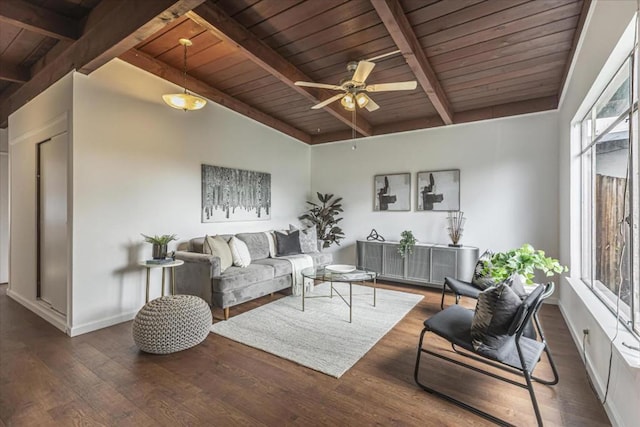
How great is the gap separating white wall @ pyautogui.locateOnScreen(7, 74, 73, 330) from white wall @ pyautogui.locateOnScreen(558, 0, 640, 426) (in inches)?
179

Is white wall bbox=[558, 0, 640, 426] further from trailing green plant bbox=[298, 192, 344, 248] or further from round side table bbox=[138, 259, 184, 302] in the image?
round side table bbox=[138, 259, 184, 302]

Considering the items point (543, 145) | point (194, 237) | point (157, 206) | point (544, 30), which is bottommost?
point (194, 237)

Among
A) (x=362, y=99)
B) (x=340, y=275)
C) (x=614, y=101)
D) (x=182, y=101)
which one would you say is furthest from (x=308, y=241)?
(x=614, y=101)

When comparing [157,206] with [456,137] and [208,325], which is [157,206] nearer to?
[208,325]

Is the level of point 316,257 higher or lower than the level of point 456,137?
lower

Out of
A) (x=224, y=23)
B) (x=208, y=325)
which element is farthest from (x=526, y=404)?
(x=224, y=23)

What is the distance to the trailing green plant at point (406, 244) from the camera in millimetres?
4828

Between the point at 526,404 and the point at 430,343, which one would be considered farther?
the point at 430,343

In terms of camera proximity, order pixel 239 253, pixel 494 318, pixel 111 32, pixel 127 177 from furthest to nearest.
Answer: pixel 239 253 < pixel 127 177 < pixel 111 32 < pixel 494 318

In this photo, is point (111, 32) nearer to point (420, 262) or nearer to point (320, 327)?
point (320, 327)

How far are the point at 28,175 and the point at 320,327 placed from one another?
4178 mm

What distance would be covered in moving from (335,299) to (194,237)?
7.08 ft

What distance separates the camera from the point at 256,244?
15.2ft

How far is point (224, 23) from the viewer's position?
8.86 ft
